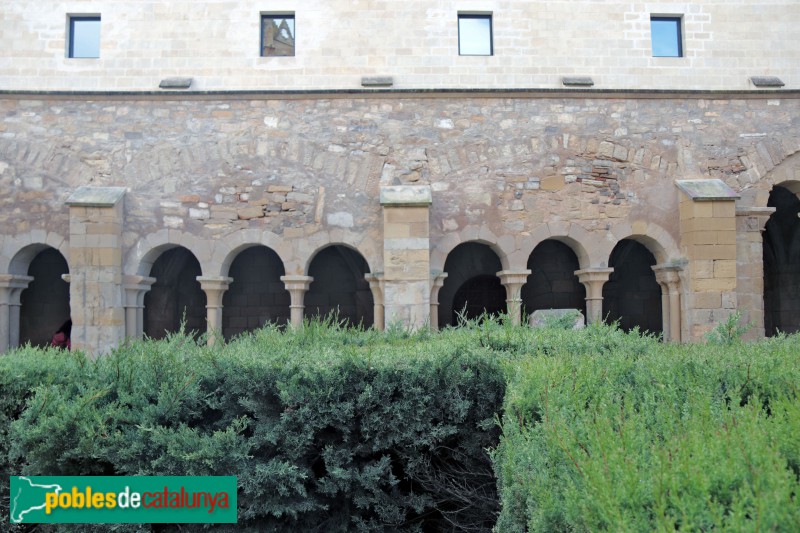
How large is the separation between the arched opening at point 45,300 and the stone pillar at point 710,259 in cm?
1114

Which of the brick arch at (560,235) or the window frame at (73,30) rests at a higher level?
the window frame at (73,30)

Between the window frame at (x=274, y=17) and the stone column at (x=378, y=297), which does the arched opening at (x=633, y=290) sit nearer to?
the stone column at (x=378, y=297)

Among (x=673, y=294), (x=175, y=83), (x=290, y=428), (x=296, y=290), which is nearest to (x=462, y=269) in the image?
(x=296, y=290)

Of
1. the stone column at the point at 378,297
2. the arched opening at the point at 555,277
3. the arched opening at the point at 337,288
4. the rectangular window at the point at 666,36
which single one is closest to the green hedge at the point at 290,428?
the stone column at the point at 378,297

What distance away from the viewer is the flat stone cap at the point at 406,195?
977 centimetres

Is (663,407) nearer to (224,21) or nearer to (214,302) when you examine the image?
(214,302)

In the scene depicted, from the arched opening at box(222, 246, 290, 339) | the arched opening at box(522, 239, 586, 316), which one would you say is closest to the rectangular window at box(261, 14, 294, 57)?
the arched opening at box(222, 246, 290, 339)

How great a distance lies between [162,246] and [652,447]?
9.47m

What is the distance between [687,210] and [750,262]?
139 cm

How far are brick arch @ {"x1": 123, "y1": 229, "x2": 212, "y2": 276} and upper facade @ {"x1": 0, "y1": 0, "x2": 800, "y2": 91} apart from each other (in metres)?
2.81

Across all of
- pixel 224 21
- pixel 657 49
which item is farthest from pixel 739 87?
pixel 224 21

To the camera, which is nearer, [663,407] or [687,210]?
[663,407]

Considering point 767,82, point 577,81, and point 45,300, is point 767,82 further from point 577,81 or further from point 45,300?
point 45,300

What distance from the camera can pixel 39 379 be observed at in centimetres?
429
